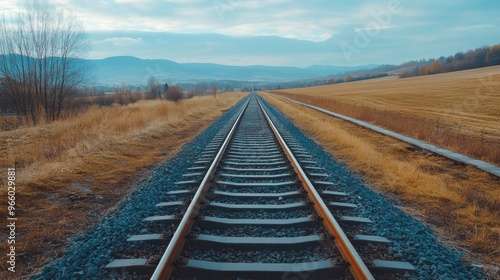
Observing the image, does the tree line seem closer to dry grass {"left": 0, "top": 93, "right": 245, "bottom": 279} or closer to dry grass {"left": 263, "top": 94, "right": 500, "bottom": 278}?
dry grass {"left": 263, "top": 94, "right": 500, "bottom": 278}

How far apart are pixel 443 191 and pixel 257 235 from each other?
4.14 metres

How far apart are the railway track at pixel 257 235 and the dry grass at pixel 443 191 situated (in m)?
1.22

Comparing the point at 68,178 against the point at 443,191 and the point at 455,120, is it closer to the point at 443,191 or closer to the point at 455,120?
the point at 443,191

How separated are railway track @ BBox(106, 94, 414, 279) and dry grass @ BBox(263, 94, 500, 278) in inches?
48.1

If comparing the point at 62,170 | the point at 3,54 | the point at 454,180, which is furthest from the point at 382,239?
the point at 3,54

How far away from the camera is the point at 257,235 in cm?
398

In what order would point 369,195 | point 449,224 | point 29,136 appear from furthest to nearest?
point 29,136 < point 369,195 < point 449,224

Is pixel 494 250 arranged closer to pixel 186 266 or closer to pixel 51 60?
pixel 186 266

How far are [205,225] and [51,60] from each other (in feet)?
69.0

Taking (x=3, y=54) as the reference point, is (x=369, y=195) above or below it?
below

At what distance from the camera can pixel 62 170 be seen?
23.8ft

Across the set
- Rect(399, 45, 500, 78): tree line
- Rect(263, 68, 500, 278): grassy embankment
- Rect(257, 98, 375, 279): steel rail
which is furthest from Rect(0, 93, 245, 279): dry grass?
Rect(399, 45, 500, 78): tree line

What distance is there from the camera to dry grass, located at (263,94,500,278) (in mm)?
4375

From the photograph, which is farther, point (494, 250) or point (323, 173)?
point (323, 173)
